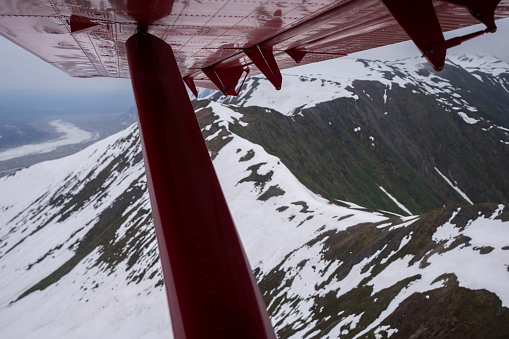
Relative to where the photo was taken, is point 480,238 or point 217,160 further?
point 217,160

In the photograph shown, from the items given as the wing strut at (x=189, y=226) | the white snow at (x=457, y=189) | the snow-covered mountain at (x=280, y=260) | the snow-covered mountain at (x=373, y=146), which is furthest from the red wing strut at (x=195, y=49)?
the white snow at (x=457, y=189)

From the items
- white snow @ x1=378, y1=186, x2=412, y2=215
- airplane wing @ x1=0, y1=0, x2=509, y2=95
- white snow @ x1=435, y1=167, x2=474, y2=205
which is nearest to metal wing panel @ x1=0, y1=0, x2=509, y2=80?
airplane wing @ x1=0, y1=0, x2=509, y2=95

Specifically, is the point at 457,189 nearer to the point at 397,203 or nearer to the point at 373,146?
the point at 373,146

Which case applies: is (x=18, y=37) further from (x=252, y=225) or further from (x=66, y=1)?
(x=252, y=225)

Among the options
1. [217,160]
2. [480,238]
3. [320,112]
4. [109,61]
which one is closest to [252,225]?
[217,160]

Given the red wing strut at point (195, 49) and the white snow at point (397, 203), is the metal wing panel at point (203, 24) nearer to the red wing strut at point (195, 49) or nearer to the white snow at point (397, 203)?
the red wing strut at point (195, 49)
